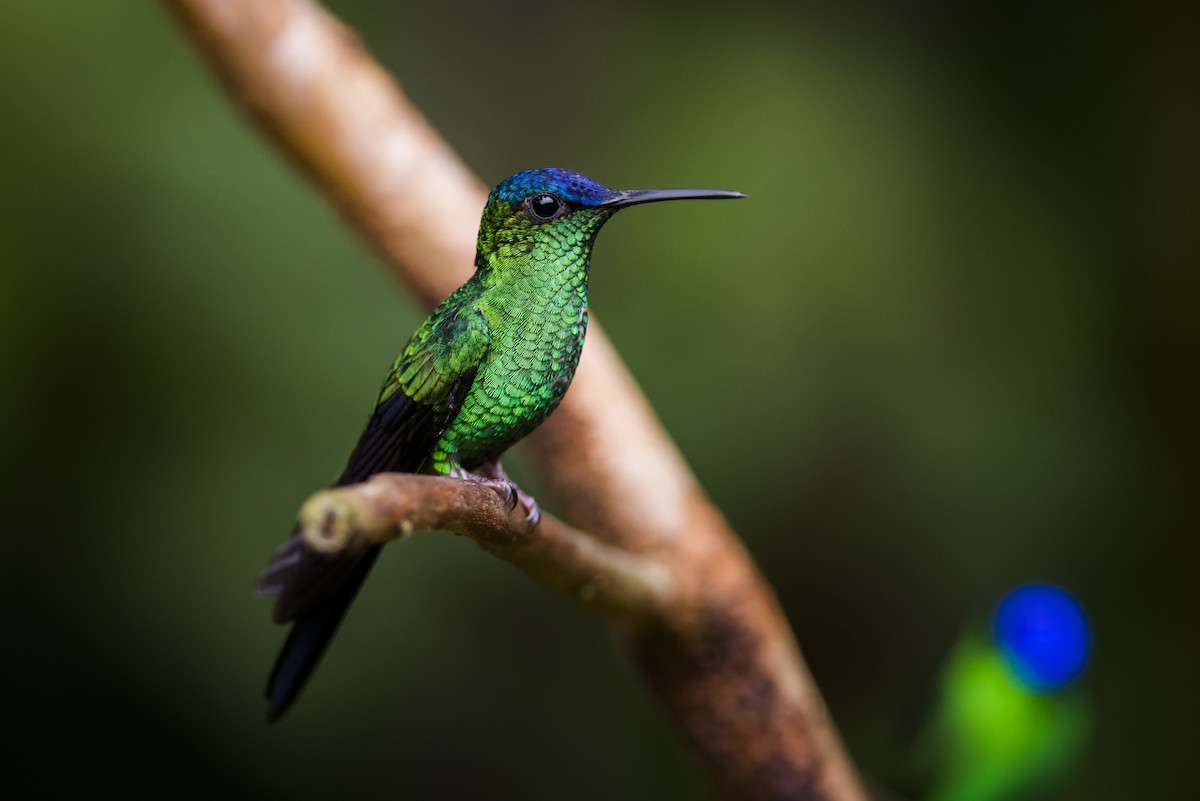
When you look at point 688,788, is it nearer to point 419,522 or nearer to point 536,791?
point 536,791

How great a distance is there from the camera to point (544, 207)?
91 centimetres

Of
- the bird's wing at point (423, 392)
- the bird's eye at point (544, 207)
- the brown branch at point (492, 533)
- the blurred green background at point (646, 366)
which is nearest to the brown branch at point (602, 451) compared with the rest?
the brown branch at point (492, 533)

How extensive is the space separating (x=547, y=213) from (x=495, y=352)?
0.13m

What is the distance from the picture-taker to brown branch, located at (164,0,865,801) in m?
1.56

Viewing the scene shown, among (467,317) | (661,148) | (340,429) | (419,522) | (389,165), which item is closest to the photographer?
(419,522)

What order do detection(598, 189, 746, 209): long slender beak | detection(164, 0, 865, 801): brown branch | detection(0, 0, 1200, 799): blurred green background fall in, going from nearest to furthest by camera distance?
detection(598, 189, 746, 209): long slender beak
detection(164, 0, 865, 801): brown branch
detection(0, 0, 1200, 799): blurred green background

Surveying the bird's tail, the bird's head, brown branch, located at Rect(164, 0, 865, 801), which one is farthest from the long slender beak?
brown branch, located at Rect(164, 0, 865, 801)

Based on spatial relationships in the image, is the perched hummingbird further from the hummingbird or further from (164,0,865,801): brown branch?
the hummingbird

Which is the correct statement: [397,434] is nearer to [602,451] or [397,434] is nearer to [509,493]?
[509,493]

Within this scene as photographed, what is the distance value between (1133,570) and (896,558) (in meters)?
0.59

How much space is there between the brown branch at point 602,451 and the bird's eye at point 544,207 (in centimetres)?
61

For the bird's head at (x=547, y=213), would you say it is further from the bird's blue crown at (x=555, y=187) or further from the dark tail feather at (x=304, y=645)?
the dark tail feather at (x=304, y=645)

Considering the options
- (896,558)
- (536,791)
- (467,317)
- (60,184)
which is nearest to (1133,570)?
(896,558)

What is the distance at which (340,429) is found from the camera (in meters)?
2.30
